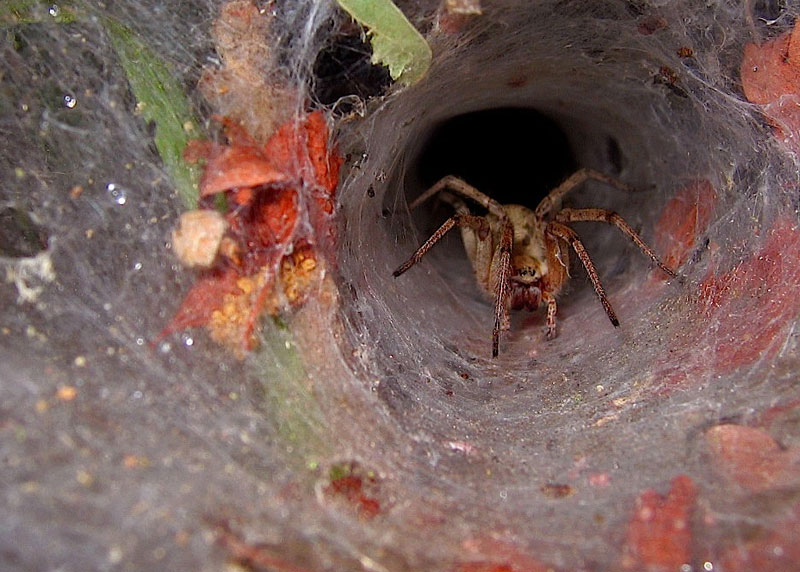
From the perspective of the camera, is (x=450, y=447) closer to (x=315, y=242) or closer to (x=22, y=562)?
(x=315, y=242)

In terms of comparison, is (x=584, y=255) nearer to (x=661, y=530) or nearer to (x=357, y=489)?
(x=661, y=530)

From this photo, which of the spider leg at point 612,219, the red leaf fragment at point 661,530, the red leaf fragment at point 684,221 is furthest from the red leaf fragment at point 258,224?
the red leaf fragment at point 684,221

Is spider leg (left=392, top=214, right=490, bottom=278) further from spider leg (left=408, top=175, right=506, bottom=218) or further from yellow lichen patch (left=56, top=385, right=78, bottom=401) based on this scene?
yellow lichen patch (left=56, top=385, right=78, bottom=401)

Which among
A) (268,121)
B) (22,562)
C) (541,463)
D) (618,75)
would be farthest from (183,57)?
(618,75)

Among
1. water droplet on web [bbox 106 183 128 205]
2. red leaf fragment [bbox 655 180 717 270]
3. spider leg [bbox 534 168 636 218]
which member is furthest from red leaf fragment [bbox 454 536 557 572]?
spider leg [bbox 534 168 636 218]

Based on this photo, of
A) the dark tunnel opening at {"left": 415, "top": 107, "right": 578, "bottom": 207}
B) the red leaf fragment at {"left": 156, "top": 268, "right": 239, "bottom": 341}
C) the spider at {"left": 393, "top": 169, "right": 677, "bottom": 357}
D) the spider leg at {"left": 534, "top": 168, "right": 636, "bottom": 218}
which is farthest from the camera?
the dark tunnel opening at {"left": 415, "top": 107, "right": 578, "bottom": 207}

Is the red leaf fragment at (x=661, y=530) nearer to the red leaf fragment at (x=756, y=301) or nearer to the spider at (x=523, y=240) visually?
the red leaf fragment at (x=756, y=301)
